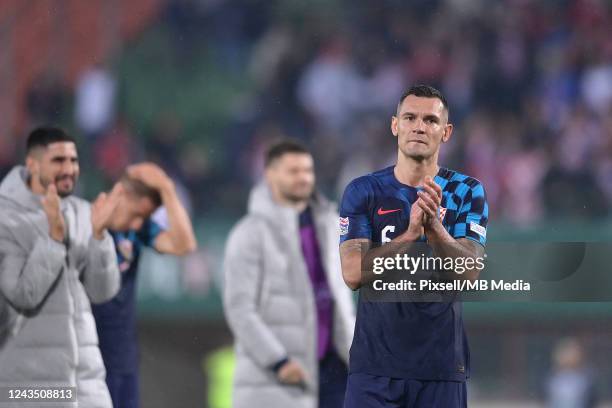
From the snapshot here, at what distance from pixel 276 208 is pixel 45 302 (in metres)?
1.56

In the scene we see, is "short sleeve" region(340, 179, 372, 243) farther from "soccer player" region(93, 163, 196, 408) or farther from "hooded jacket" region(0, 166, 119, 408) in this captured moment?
"soccer player" region(93, 163, 196, 408)

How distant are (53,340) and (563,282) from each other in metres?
2.32

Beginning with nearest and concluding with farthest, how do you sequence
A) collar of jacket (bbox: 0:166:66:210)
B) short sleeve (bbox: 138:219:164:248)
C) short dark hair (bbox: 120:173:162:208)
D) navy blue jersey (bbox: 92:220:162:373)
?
collar of jacket (bbox: 0:166:66:210), navy blue jersey (bbox: 92:220:162:373), short sleeve (bbox: 138:219:164:248), short dark hair (bbox: 120:173:162:208)

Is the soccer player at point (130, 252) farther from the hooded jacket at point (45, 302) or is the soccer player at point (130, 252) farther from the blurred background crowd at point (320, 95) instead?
the blurred background crowd at point (320, 95)

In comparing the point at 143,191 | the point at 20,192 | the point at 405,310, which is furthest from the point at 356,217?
the point at 143,191

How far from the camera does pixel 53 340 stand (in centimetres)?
539

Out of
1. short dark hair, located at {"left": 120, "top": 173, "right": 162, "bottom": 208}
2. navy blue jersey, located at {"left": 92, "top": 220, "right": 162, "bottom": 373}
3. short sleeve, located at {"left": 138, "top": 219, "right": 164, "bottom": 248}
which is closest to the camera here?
navy blue jersey, located at {"left": 92, "top": 220, "right": 162, "bottom": 373}

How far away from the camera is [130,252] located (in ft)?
19.8

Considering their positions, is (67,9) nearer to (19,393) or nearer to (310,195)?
(310,195)

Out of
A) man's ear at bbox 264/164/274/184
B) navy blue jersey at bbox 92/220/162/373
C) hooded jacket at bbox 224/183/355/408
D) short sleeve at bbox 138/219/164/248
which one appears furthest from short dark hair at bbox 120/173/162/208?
man's ear at bbox 264/164/274/184

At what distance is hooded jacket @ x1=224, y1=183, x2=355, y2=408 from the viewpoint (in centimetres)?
632

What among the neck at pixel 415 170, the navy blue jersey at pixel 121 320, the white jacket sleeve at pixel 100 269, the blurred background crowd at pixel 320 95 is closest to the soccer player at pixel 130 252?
the navy blue jersey at pixel 121 320

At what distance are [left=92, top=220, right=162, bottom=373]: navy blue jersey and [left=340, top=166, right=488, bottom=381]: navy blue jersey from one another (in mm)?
1618

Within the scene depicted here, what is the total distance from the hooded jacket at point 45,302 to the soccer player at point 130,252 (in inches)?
12.7
